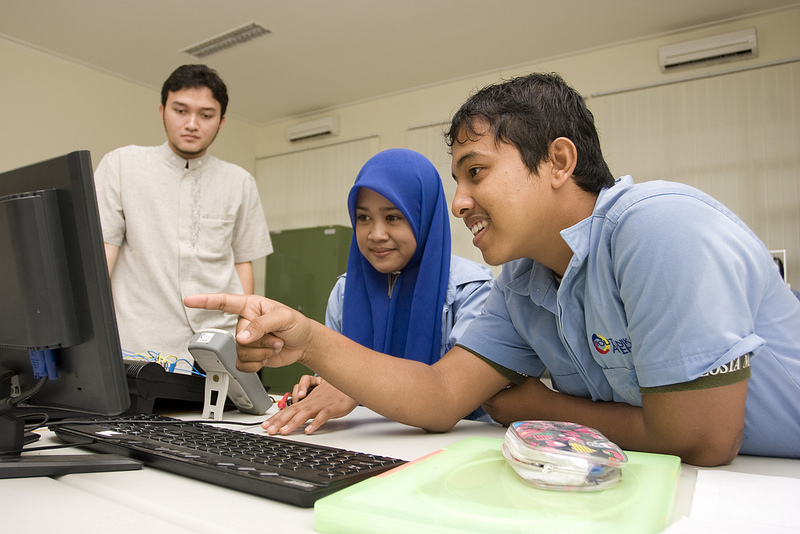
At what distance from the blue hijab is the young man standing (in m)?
0.75

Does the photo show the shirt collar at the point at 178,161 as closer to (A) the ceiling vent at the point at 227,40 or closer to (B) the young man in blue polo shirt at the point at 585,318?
(B) the young man in blue polo shirt at the point at 585,318

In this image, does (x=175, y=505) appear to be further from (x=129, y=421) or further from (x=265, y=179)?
(x=265, y=179)

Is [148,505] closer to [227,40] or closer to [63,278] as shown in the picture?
[63,278]

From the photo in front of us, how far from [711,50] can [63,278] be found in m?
4.06

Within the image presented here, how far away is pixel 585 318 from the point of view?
969mm

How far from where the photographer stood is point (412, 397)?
3.26ft

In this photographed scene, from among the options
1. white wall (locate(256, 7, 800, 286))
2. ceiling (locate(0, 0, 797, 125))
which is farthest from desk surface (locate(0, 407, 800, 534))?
ceiling (locate(0, 0, 797, 125))

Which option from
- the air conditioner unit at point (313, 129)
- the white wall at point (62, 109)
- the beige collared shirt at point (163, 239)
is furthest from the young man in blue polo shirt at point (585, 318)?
the air conditioner unit at point (313, 129)

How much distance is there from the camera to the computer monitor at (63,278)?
69 centimetres

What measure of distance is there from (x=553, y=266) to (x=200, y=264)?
4.94ft

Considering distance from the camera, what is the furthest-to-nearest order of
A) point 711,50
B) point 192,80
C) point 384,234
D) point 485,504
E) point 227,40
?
point 227,40 → point 711,50 → point 192,80 → point 384,234 → point 485,504

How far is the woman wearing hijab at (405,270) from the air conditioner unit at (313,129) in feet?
12.0

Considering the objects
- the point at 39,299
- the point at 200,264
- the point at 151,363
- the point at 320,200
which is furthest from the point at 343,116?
the point at 39,299

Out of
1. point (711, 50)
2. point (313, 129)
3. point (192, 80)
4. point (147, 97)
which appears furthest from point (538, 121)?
point (147, 97)
